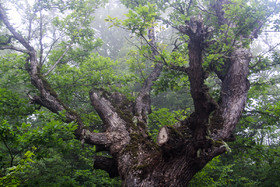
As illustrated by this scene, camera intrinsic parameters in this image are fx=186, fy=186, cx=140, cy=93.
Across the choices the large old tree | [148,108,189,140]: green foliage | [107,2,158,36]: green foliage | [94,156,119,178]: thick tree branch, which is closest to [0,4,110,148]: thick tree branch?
the large old tree

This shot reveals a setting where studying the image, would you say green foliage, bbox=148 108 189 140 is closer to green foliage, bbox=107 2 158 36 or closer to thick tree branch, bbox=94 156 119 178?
thick tree branch, bbox=94 156 119 178

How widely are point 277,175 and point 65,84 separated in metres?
8.43

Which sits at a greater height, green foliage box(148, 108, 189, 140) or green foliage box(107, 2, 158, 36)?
green foliage box(107, 2, 158, 36)

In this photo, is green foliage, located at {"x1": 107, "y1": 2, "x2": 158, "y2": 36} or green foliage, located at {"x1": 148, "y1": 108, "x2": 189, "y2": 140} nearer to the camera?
green foliage, located at {"x1": 107, "y1": 2, "x2": 158, "y2": 36}

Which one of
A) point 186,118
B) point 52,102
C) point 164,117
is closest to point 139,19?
point 186,118

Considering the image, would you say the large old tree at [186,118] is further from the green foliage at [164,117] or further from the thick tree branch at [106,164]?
the green foliage at [164,117]

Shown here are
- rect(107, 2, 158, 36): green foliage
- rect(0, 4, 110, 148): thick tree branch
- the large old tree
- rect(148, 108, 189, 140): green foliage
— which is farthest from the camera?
rect(148, 108, 189, 140): green foliage

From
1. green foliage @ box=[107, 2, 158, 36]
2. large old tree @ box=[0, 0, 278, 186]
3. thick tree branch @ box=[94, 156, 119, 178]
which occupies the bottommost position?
thick tree branch @ box=[94, 156, 119, 178]

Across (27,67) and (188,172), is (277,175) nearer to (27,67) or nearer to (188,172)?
(188,172)

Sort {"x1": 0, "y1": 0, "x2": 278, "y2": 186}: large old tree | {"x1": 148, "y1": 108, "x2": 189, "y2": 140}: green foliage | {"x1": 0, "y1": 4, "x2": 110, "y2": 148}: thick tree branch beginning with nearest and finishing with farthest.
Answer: {"x1": 0, "y1": 0, "x2": 278, "y2": 186}: large old tree, {"x1": 0, "y1": 4, "x2": 110, "y2": 148}: thick tree branch, {"x1": 148, "y1": 108, "x2": 189, "y2": 140}: green foliage

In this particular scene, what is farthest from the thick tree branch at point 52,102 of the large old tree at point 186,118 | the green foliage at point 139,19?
the green foliage at point 139,19

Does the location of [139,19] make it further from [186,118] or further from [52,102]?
[52,102]

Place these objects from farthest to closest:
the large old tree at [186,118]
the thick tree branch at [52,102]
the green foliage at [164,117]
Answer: the green foliage at [164,117] → the thick tree branch at [52,102] → the large old tree at [186,118]

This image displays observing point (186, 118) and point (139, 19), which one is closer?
point (139, 19)
